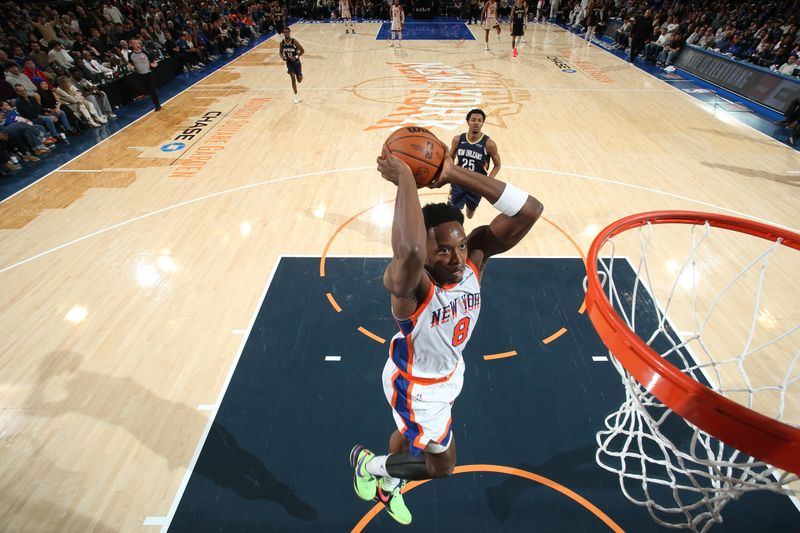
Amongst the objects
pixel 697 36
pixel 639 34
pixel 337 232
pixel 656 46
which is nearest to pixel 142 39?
pixel 337 232

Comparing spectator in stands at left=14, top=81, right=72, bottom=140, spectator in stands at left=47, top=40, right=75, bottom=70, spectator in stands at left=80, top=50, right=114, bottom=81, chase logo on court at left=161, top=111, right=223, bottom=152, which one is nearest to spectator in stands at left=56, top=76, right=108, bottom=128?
spectator in stands at left=14, top=81, right=72, bottom=140

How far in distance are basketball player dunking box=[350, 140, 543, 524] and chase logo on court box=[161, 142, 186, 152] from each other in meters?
8.35

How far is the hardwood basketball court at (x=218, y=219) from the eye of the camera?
3742 millimetres

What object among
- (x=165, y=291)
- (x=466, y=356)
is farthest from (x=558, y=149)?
(x=165, y=291)

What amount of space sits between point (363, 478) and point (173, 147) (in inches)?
339

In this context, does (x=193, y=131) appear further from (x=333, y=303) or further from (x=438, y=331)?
(x=438, y=331)

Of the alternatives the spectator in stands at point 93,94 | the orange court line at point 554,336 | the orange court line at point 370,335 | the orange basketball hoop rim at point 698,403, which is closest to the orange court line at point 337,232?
the orange court line at point 370,335

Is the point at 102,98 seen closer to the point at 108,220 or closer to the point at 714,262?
the point at 108,220

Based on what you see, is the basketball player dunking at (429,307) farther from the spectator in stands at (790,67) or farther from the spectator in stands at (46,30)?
the spectator in stands at (46,30)

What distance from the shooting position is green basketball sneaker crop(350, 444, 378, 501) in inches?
122

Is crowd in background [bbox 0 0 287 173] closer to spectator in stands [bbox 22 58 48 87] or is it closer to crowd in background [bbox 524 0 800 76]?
spectator in stands [bbox 22 58 48 87]

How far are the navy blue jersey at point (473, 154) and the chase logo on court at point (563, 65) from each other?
1101 centimetres

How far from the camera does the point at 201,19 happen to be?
17.7 metres

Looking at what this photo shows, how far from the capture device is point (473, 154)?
560 cm
